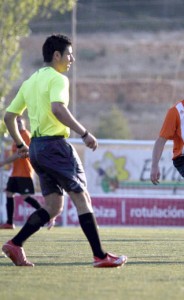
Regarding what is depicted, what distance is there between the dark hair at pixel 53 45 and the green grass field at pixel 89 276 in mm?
1757

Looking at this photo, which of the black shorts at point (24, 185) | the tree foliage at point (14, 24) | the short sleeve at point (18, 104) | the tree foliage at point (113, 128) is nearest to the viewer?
the short sleeve at point (18, 104)

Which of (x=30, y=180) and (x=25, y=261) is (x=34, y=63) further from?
(x=25, y=261)

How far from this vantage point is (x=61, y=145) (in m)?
9.16

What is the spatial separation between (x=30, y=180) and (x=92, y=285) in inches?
422

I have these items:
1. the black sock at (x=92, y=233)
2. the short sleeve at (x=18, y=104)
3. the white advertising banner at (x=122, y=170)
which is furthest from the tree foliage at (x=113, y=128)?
the black sock at (x=92, y=233)

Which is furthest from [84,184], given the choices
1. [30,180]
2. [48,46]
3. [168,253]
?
[30,180]

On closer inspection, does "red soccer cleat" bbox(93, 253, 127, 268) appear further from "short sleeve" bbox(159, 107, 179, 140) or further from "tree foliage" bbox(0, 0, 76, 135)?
"tree foliage" bbox(0, 0, 76, 135)

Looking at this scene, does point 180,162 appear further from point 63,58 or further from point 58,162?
point 63,58

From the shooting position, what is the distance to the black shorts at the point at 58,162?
29.9 feet

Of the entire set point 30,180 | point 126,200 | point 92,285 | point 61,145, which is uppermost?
point 61,145

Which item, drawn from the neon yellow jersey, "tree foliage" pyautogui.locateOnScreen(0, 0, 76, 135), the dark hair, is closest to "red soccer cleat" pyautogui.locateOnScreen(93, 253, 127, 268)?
the neon yellow jersey

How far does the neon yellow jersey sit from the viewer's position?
Answer: 9.00 m

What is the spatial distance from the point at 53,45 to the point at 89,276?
197 centimetres

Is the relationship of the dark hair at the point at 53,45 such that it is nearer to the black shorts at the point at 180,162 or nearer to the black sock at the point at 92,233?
the black sock at the point at 92,233
